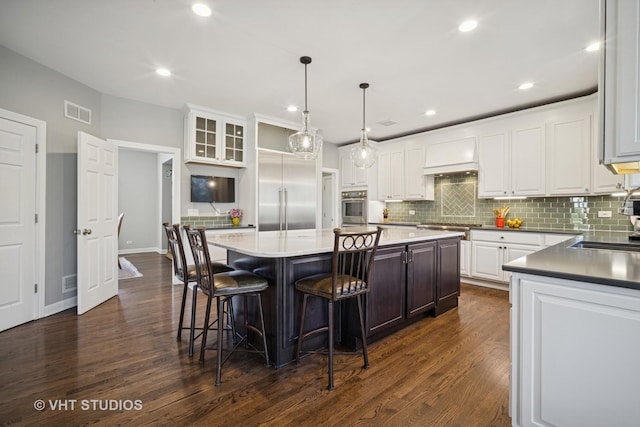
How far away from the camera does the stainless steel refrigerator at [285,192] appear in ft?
16.2

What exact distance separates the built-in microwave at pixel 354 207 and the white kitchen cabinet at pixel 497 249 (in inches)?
86.9

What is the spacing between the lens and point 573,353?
1.28 meters

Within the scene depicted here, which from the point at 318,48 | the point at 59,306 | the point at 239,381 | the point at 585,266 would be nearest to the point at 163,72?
the point at 318,48

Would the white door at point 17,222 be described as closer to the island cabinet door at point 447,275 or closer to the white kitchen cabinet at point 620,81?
the island cabinet door at point 447,275

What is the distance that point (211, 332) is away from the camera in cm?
286

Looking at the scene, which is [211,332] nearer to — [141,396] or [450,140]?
[141,396]

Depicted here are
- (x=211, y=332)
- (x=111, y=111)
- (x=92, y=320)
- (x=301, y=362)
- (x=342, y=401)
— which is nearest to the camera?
(x=342, y=401)

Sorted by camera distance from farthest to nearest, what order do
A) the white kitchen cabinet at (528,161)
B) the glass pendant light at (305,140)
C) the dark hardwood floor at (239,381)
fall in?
the white kitchen cabinet at (528,161), the glass pendant light at (305,140), the dark hardwood floor at (239,381)

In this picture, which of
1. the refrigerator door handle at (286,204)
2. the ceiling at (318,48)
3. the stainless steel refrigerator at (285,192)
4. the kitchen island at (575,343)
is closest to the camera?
the kitchen island at (575,343)

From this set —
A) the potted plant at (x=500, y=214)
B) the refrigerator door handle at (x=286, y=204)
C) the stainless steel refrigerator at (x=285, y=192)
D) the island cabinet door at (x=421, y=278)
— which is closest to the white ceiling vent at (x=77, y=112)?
the stainless steel refrigerator at (x=285, y=192)

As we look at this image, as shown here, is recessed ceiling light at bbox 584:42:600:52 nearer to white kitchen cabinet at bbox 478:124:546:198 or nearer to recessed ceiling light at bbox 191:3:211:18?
white kitchen cabinet at bbox 478:124:546:198

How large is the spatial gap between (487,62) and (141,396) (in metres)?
4.03

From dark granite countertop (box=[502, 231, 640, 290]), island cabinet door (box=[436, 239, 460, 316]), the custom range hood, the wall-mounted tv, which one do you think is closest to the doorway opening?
the wall-mounted tv

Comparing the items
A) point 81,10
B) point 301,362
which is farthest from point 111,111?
point 301,362
